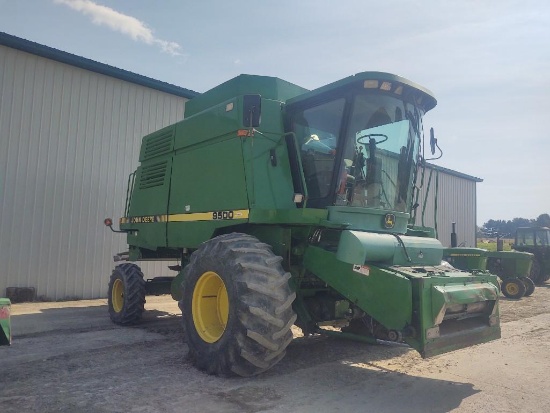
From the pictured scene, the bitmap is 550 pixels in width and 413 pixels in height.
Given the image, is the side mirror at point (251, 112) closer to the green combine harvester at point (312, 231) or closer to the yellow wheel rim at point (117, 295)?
the green combine harvester at point (312, 231)

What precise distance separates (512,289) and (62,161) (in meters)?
13.3

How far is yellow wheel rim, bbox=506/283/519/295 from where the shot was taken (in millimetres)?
13596

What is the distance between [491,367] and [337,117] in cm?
347

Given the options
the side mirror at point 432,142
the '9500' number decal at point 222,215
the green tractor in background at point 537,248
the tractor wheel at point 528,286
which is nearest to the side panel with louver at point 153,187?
the '9500' number decal at point 222,215

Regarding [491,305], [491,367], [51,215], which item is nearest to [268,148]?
[491,305]

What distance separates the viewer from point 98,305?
9992 millimetres

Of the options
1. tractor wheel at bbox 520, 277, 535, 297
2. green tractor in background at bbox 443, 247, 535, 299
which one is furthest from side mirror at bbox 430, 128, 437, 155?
tractor wheel at bbox 520, 277, 535, 297

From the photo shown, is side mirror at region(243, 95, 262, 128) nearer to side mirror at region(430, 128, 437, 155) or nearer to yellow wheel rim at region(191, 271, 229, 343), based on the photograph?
yellow wheel rim at region(191, 271, 229, 343)

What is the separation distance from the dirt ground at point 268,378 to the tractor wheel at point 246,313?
212mm

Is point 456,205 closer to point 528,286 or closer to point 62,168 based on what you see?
point 528,286

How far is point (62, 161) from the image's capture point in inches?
426

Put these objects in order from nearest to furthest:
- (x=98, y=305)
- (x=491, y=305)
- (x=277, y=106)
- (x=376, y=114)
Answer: (x=491, y=305)
(x=376, y=114)
(x=277, y=106)
(x=98, y=305)

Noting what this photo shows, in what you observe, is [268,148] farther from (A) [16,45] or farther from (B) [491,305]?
(A) [16,45]

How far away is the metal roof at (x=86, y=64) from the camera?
10.0 m
